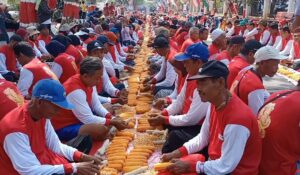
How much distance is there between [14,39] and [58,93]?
505 cm

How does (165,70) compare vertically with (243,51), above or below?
below

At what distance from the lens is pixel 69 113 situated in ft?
17.1

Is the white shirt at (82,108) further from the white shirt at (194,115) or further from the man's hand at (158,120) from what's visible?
the white shirt at (194,115)

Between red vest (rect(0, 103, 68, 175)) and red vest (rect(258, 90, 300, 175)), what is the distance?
195 centimetres

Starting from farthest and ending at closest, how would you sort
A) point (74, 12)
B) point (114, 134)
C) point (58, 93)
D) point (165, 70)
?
point (74, 12), point (165, 70), point (114, 134), point (58, 93)

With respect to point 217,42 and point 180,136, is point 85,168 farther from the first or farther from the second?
point 217,42

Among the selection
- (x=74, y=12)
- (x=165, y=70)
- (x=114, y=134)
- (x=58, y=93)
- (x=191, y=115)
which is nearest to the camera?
(x=58, y=93)

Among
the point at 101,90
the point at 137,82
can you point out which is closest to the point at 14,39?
the point at 101,90

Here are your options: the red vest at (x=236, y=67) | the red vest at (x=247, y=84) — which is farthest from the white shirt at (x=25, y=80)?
the red vest at (x=247, y=84)

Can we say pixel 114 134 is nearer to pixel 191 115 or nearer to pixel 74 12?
pixel 191 115

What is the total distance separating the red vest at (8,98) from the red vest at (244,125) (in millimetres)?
2412

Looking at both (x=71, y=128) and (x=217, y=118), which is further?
(x=71, y=128)

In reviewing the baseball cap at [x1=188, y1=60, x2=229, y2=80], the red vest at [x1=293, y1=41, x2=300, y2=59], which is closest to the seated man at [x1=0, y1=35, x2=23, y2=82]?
the baseball cap at [x1=188, y1=60, x2=229, y2=80]

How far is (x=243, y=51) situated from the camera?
545 centimetres
